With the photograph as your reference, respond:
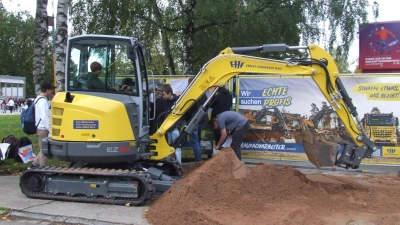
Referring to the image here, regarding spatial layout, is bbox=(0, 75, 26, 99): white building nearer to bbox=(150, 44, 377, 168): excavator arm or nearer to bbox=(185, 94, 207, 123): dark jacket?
bbox=(185, 94, 207, 123): dark jacket

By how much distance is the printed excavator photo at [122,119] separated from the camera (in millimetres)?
6871

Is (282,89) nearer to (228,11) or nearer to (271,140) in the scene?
(271,140)

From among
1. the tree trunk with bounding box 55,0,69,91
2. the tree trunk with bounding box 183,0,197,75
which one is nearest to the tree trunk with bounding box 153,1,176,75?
the tree trunk with bounding box 183,0,197,75

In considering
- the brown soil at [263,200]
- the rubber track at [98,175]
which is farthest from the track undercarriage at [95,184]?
the brown soil at [263,200]

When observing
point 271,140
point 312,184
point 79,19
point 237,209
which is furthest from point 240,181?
point 79,19

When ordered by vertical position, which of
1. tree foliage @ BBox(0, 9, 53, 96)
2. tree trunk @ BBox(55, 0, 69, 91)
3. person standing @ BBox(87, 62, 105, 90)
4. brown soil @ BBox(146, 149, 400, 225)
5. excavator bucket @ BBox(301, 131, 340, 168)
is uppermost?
tree foliage @ BBox(0, 9, 53, 96)

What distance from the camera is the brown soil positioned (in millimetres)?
5953

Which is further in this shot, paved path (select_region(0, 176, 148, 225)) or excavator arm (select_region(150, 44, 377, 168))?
excavator arm (select_region(150, 44, 377, 168))

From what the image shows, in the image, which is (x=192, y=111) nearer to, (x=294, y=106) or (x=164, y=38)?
(x=294, y=106)

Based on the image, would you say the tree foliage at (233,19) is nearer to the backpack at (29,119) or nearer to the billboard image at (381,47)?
the billboard image at (381,47)

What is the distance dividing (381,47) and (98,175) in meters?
12.7

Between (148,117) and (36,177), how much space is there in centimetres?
215

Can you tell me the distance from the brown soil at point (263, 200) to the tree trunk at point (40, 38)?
763 cm

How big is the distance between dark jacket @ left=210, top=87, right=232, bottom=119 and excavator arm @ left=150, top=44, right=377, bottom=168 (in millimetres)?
2333
